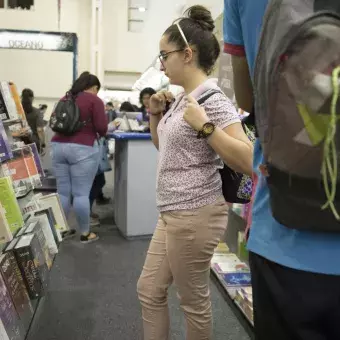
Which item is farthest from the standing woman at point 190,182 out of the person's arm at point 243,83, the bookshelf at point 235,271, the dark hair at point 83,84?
the dark hair at point 83,84

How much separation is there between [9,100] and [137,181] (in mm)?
1421

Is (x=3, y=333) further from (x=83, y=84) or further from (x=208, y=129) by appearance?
(x=83, y=84)

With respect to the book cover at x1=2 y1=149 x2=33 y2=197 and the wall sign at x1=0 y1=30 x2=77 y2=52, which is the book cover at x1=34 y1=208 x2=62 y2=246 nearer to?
the book cover at x1=2 y1=149 x2=33 y2=197

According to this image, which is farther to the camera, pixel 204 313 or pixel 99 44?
pixel 99 44

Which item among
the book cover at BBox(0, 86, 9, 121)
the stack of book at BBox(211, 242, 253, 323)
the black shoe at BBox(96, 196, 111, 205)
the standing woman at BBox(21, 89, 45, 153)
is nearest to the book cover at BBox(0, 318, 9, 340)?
the book cover at BBox(0, 86, 9, 121)

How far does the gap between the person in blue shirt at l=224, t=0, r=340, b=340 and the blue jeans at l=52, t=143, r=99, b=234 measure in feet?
8.57

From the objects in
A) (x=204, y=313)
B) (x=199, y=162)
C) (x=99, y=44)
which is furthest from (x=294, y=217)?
(x=99, y=44)

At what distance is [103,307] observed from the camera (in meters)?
2.37

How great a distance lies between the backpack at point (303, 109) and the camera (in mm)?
507

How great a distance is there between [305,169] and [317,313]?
0.70 feet

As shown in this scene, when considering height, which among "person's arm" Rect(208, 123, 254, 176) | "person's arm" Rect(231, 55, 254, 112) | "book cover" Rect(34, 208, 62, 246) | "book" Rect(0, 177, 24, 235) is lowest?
"book cover" Rect(34, 208, 62, 246)

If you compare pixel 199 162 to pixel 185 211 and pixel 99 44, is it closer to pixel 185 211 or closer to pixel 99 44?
pixel 185 211

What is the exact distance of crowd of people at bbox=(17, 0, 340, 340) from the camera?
0.60 metres

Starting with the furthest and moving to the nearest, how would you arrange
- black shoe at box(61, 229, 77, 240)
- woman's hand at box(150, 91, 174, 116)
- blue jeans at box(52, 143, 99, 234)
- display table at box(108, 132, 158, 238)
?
black shoe at box(61, 229, 77, 240) → display table at box(108, 132, 158, 238) → blue jeans at box(52, 143, 99, 234) → woman's hand at box(150, 91, 174, 116)
